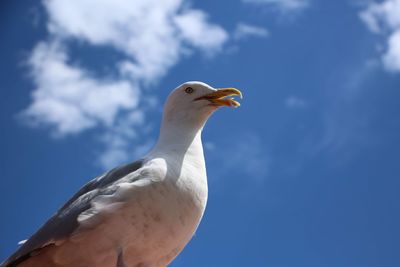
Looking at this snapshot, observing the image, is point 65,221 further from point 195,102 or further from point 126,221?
point 195,102

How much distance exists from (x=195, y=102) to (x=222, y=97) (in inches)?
9.3

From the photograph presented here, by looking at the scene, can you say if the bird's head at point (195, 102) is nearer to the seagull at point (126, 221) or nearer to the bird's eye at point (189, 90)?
the bird's eye at point (189, 90)

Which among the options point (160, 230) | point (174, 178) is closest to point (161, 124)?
point (174, 178)

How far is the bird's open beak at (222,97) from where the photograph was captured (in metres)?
4.38

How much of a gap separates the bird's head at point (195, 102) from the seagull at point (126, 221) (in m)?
0.63

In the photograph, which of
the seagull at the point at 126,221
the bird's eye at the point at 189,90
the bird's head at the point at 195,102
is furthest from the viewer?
the bird's eye at the point at 189,90

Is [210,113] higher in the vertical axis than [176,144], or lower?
higher

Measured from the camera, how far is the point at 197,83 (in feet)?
14.6

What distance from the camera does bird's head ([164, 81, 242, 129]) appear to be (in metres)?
4.32

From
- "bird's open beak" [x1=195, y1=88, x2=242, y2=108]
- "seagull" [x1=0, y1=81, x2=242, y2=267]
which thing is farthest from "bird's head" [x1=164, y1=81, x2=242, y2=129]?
"seagull" [x1=0, y1=81, x2=242, y2=267]

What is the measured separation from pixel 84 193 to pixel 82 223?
1.55 feet

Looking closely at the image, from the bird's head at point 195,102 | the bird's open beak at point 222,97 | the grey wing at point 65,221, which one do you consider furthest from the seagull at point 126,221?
the bird's open beak at point 222,97

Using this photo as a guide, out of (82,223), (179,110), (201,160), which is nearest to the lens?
(82,223)

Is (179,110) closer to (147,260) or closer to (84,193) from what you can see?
(84,193)
